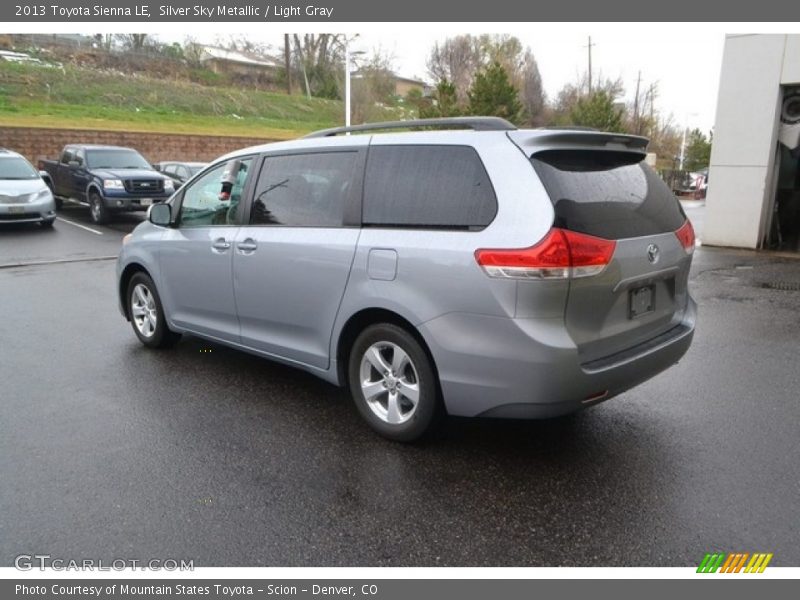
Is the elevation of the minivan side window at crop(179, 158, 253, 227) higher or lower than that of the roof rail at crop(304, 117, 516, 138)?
lower

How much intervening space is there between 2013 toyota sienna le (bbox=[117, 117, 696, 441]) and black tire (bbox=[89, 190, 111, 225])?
11.9 metres

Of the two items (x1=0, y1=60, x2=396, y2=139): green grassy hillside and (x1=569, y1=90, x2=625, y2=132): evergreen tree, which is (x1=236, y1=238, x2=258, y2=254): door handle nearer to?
(x1=0, y1=60, x2=396, y2=139): green grassy hillside

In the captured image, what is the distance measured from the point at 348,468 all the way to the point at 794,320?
227 inches

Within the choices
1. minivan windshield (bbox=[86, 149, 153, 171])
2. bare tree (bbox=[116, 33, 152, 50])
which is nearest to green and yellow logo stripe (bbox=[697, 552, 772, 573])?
minivan windshield (bbox=[86, 149, 153, 171])

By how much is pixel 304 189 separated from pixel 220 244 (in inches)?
36.0

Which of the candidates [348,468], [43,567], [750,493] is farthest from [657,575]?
[43,567]

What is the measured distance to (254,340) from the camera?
4.61 metres

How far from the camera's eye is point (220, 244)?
477 cm

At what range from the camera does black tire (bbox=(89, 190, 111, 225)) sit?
14975 mm

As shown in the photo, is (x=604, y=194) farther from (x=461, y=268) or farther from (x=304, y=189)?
(x=304, y=189)

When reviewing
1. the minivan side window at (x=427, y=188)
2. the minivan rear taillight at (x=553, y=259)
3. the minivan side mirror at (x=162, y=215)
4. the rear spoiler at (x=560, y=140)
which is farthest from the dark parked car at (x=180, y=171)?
the minivan rear taillight at (x=553, y=259)

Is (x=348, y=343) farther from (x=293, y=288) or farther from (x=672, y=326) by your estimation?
(x=672, y=326)

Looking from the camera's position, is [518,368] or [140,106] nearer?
[518,368]

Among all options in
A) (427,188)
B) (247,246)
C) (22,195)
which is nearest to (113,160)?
(22,195)
